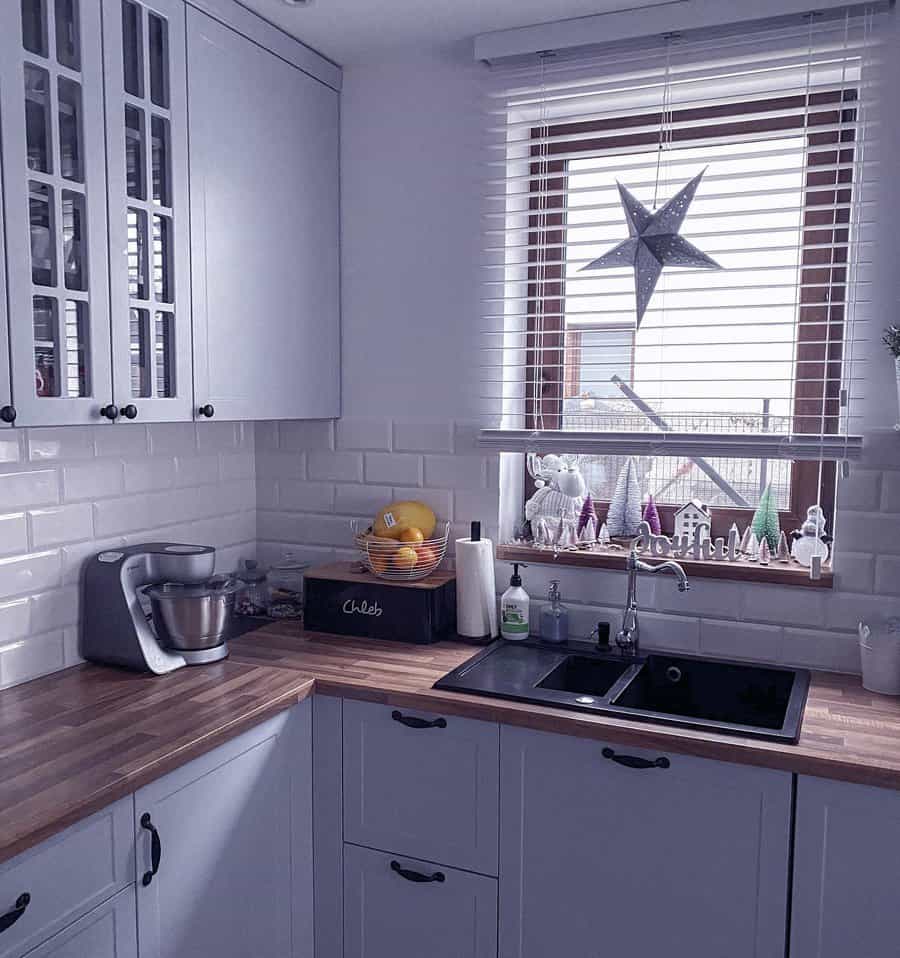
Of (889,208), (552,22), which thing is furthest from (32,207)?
(889,208)

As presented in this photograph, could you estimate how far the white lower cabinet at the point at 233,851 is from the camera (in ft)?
5.21

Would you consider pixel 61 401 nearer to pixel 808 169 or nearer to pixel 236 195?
pixel 236 195

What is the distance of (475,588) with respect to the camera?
7.51 ft

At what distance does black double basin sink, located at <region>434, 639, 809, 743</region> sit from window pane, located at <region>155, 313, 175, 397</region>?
87cm

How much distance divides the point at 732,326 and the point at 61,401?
5.13ft

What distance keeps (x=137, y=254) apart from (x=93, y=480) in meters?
0.59

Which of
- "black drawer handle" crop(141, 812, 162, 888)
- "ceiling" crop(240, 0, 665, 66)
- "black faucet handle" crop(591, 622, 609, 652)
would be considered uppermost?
"ceiling" crop(240, 0, 665, 66)

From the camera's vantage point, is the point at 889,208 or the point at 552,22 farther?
the point at 552,22

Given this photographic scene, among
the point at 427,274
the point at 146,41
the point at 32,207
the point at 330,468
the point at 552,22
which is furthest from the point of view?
the point at 330,468

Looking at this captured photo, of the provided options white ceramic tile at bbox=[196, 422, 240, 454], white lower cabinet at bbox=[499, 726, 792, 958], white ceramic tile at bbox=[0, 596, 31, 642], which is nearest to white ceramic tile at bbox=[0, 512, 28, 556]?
white ceramic tile at bbox=[0, 596, 31, 642]

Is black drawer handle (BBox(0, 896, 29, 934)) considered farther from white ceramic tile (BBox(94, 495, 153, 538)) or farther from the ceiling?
the ceiling

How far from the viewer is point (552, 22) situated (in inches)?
86.7

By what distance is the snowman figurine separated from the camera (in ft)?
6.82

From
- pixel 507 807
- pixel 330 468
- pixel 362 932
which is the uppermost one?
pixel 330 468
